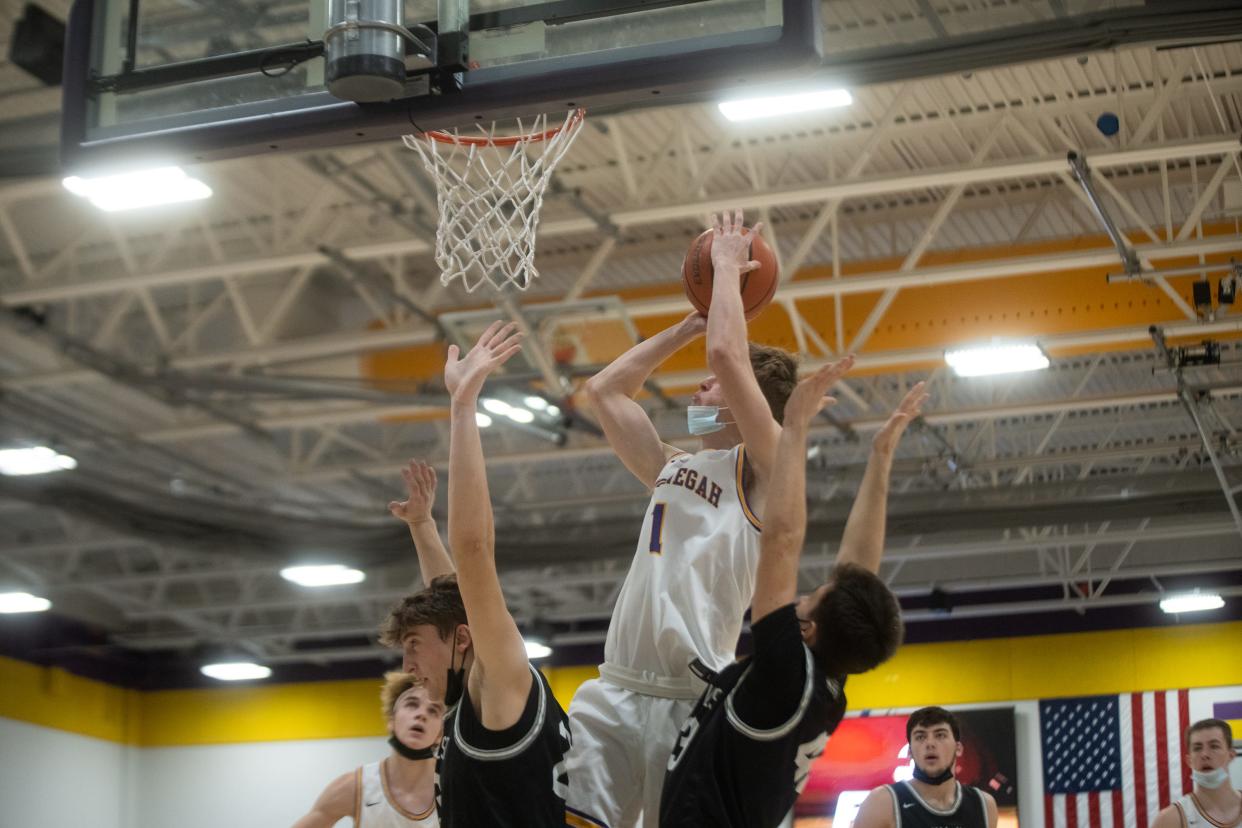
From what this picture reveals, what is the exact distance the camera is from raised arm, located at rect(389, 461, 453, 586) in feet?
18.3

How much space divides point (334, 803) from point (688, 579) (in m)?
4.01

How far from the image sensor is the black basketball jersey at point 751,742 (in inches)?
163

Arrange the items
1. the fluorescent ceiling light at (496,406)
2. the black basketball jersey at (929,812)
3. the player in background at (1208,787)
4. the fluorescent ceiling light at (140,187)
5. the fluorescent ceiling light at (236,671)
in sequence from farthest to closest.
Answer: the fluorescent ceiling light at (236,671), the fluorescent ceiling light at (496,406), the fluorescent ceiling light at (140,187), the player in background at (1208,787), the black basketball jersey at (929,812)

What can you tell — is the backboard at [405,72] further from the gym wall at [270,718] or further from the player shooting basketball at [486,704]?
the gym wall at [270,718]

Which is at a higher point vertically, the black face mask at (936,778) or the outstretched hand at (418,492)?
the outstretched hand at (418,492)

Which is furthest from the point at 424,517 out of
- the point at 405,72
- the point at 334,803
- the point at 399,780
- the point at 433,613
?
the point at 334,803

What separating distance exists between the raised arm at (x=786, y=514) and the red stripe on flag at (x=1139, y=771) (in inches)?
571

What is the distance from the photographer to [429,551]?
18.5 ft

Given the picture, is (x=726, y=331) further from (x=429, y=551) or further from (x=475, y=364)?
(x=429, y=551)

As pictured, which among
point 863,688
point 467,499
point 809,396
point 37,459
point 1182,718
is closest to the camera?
point 809,396

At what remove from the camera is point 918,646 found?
1933 centimetres

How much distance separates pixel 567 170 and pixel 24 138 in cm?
396

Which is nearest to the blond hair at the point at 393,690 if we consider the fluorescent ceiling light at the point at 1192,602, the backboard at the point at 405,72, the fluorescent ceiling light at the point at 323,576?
the backboard at the point at 405,72

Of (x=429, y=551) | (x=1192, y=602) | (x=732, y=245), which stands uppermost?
(x=1192, y=602)
